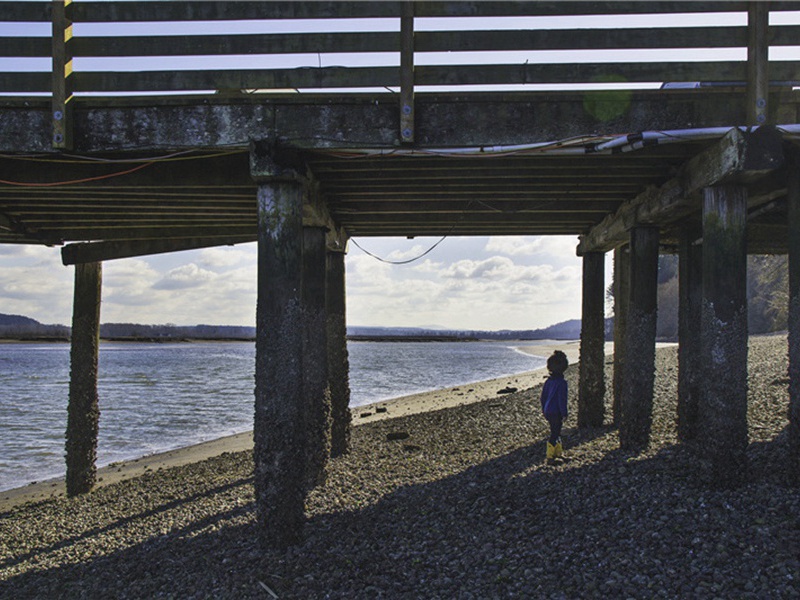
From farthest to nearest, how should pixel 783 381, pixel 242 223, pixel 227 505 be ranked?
1. pixel 783 381
2. pixel 242 223
3. pixel 227 505

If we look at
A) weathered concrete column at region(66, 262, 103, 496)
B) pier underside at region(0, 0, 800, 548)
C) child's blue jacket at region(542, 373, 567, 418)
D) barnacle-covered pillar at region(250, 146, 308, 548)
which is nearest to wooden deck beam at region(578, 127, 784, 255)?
pier underside at region(0, 0, 800, 548)

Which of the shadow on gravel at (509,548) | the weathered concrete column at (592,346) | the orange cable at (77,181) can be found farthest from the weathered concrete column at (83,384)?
the weathered concrete column at (592,346)

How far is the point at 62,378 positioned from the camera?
177ft

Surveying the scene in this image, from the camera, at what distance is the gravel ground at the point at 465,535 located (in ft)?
19.5

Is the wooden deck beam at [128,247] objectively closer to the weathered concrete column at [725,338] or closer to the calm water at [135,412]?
the calm water at [135,412]

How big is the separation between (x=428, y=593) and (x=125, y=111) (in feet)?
19.9

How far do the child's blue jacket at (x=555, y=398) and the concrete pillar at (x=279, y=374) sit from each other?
408cm

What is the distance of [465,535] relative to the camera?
7.22 m

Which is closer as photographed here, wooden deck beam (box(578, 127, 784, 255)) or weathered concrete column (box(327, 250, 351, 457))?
wooden deck beam (box(578, 127, 784, 255))

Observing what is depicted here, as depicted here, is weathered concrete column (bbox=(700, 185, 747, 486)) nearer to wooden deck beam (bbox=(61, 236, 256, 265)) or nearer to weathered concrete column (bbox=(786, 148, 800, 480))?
weathered concrete column (bbox=(786, 148, 800, 480))

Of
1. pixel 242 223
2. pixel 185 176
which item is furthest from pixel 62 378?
pixel 185 176

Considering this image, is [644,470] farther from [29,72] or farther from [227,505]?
[29,72]

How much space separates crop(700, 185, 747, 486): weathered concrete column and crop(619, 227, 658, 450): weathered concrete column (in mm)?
2409

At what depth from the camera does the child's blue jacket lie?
9.66 metres
